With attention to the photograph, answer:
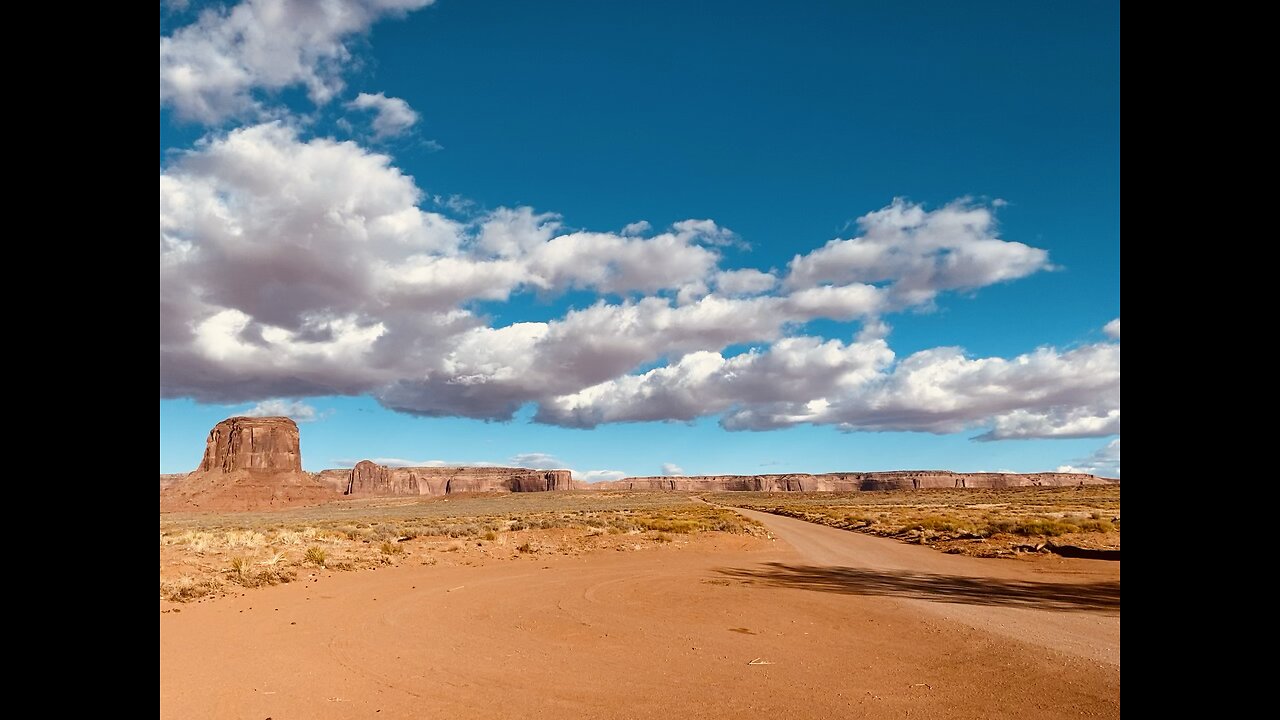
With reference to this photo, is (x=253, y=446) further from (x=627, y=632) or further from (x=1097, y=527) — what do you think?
(x=627, y=632)

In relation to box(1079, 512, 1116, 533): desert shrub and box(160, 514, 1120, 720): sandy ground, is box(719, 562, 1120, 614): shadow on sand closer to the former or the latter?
box(160, 514, 1120, 720): sandy ground

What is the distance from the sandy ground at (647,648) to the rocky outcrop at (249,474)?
10695 cm

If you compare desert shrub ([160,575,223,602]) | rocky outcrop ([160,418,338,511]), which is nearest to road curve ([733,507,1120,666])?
desert shrub ([160,575,223,602])

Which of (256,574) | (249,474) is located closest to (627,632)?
(256,574)

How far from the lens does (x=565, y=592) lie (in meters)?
15.5

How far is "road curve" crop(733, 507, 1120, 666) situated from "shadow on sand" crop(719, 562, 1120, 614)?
22 millimetres

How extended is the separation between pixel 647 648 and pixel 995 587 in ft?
35.8

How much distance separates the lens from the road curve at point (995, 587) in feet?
36.3

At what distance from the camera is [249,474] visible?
383ft

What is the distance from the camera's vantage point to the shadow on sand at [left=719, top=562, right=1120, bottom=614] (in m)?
14.3
